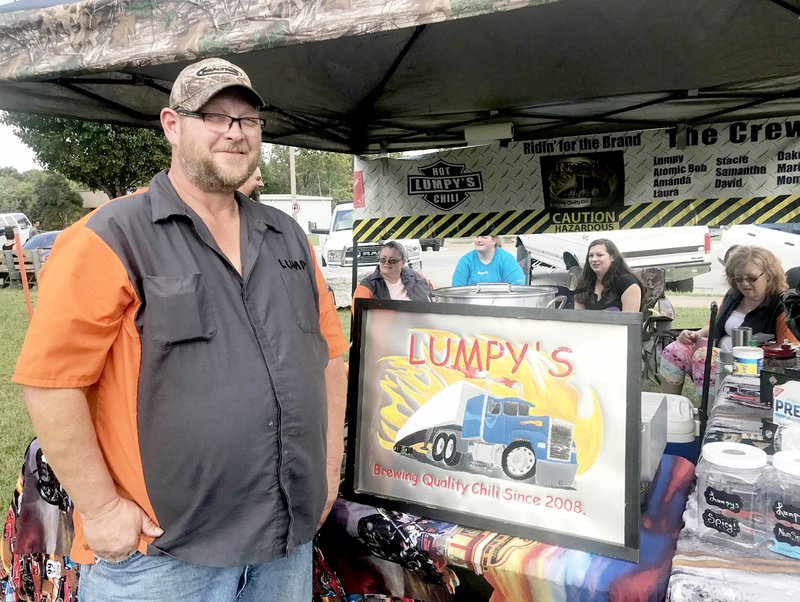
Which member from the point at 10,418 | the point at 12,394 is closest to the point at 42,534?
the point at 10,418

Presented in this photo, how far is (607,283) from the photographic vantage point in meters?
5.27

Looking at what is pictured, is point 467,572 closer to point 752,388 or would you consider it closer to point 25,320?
point 752,388

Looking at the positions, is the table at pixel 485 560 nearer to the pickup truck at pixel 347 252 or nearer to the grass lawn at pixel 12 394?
the grass lawn at pixel 12 394

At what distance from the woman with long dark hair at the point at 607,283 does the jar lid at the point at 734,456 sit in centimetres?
403

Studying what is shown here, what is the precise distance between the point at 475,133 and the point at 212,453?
3703mm

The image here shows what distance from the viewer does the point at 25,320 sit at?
34.6 ft

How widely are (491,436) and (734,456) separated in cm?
52

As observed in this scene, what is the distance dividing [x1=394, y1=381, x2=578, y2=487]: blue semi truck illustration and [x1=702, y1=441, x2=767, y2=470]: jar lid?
0.93 ft

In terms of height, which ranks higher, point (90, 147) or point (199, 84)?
point (90, 147)

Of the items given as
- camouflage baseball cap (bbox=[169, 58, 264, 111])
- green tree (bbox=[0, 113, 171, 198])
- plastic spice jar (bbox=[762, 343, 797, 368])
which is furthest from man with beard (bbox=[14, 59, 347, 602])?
green tree (bbox=[0, 113, 171, 198])

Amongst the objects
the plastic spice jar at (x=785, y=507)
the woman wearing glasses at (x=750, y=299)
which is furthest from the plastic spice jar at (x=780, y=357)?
the plastic spice jar at (x=785, y=507)

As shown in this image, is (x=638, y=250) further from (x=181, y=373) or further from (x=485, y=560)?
(x=181, y=373)

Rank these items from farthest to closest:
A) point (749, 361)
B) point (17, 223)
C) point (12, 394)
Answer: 1. point (17, 223)
2. point (12, 394)
3. point (749, 361)

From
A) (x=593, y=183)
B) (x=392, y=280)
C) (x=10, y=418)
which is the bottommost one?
(x=10, y=418)
